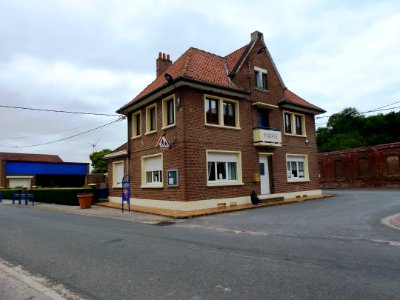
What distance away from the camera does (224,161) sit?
54.7 feet

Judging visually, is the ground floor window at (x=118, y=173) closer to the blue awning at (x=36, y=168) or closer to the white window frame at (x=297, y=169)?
the white window frame at (x=297, y=169)

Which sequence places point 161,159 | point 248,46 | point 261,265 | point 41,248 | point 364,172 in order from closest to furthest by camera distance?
point 261,265 < point 41,248 < point 161,159 < point 248,46 < point 364,172

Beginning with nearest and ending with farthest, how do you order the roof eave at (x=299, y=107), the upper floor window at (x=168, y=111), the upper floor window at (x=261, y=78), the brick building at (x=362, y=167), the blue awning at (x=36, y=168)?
the upper floor window at (x=168, y=111), the upper floor window at (x=261, y=78), the roof eave at (x=299, y=107), the brick building at (x=362, y=167), the blue awning at (x=36, y=168)

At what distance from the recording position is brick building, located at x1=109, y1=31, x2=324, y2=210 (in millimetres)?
15469

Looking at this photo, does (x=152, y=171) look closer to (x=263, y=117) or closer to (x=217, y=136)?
(x=217, y=136)

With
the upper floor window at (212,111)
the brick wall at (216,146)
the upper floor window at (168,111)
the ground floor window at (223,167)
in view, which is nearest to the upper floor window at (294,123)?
the brick wall at (216,146)

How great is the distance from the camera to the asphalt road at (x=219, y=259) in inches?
177

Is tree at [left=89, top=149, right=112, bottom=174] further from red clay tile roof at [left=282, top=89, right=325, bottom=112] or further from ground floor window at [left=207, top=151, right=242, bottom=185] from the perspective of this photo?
ground floor window at [left=207, top=151, right=242, bottom=185]

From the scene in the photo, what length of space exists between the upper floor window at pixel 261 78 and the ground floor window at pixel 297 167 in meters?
4.62

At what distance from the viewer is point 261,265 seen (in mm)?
5672

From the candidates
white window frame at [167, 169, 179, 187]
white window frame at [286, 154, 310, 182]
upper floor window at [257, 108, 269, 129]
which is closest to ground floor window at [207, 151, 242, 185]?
white window frame at [167, 169, 179, 187]

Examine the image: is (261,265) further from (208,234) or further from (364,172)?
(364,172)

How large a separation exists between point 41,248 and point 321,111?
774 inches

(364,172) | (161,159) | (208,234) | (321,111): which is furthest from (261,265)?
(364,172)
